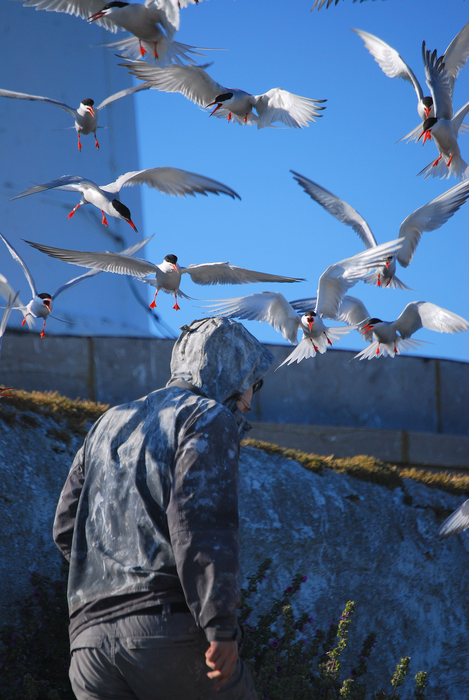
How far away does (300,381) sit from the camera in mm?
7469

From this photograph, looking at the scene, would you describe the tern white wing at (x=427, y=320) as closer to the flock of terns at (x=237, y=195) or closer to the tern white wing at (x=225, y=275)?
the flock of terns at (x=237, y=195)

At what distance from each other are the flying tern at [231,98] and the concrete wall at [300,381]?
2555 millimetres

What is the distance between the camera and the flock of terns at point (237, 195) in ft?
14.4

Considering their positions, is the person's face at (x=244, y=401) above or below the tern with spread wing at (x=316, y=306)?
below

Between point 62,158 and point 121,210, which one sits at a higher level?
point 62,158

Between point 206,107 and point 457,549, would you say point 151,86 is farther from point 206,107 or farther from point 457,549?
point 457,549

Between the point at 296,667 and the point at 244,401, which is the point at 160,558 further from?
the point at 296,667

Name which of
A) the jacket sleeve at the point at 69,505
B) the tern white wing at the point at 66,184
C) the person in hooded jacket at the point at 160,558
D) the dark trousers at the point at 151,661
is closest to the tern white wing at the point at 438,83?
the tern white wing at the point at 66,184

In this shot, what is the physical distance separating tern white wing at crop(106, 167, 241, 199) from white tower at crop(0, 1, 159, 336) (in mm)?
3488

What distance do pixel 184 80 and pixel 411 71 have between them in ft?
5.51

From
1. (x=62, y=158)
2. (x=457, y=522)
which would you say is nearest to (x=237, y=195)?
(x=457, y=522)

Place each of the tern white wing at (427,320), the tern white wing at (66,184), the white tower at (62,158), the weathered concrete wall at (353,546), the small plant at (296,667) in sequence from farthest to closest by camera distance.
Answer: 1. the white tower at (62,158)
2. the tern white wing at (427,320)
3. the weathered concrete wall at (353,546)
4. the tern white wing at (66,184)
5. the small plant at (296,667)

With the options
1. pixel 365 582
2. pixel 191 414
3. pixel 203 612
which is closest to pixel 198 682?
pixel 203 612

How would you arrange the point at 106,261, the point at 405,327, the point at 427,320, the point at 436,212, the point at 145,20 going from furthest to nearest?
1. the point at 405,327
2. the point at 427,320
3. the point at 436,212
4. the point at 145,20
5. the point at 106,261
